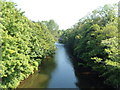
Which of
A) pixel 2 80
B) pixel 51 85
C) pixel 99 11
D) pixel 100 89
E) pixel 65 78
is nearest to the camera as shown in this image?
pixel 2 80

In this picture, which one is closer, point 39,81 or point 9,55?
point 9,55

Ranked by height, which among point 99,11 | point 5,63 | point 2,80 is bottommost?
point 2,80

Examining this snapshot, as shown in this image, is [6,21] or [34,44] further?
[34,44]

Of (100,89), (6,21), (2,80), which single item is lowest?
(100,89)

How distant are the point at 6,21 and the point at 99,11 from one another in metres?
17.0

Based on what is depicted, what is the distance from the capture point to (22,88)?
10.4 m

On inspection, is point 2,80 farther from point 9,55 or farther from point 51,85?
point 51,85

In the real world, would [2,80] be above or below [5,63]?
below

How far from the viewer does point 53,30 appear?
6188cm

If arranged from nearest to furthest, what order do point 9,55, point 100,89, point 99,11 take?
1. point 9,55
2. point 100,89
3. point 99,11

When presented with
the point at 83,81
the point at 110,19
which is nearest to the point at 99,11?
the point at 110,19

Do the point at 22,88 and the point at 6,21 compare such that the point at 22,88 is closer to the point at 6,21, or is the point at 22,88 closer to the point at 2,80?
the point at 2,80

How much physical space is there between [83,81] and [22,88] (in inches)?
234

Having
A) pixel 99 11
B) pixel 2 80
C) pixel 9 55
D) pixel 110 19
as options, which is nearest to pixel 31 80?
pixel 2 80
